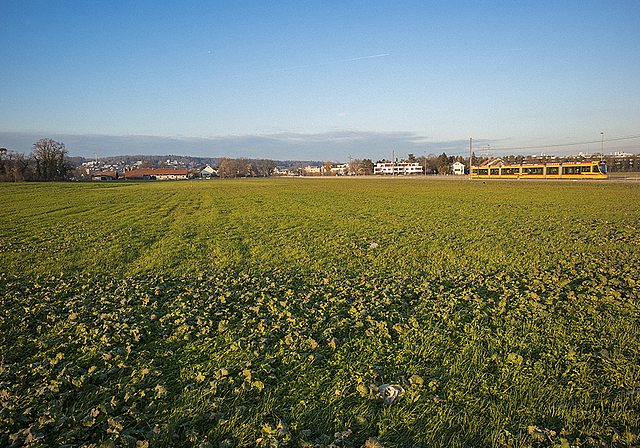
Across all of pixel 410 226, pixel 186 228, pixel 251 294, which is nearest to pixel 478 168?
pixel 410 226

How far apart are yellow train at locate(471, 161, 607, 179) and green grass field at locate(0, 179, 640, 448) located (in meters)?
76.7

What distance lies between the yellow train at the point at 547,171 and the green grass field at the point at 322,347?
76.7 metres

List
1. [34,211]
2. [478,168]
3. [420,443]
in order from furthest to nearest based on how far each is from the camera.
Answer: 1. [478,168]
2. [34,211]
3. [420,443]

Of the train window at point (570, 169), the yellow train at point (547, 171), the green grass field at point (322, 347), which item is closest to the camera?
the green grass field at point (322, 347)

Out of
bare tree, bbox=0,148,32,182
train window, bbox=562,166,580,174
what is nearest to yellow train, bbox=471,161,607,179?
train window, bbox=562,166,580,174

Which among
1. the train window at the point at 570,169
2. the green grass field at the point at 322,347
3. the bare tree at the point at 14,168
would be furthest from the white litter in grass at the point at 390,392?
the bare tree at the point at 14,168

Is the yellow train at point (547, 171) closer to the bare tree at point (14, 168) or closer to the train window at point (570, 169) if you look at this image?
the train window at point (570, 169)

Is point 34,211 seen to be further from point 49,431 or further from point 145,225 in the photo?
point 49,431

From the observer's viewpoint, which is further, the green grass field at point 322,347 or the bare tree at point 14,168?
the bare tree at point 14,168

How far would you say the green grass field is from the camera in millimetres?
4379

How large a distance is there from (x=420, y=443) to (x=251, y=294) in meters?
5.99

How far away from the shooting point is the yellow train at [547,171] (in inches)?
2842

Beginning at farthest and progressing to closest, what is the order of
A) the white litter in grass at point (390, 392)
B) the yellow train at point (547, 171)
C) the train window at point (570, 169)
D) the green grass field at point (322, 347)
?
the train window at point (570, 169)
the yellow train at point (547, 171)
the white litter in grass at point (390, 392)
the green grass field at point (322, 347)

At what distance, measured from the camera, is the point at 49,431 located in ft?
14.0
